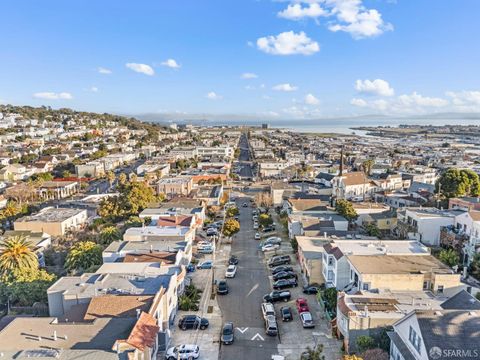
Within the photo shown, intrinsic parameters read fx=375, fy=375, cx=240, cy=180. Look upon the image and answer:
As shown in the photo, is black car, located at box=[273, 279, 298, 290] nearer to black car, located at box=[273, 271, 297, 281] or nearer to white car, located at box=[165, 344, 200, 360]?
black car, located at box=[273, 271, 297, 281]

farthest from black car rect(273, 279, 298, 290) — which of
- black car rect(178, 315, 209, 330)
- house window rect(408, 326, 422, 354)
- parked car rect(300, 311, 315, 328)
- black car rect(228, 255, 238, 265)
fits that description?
house window rect(408, 326, 422, 354)

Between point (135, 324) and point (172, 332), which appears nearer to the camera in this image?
point (135, 324)

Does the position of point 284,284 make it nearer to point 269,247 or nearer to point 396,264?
point 396,264

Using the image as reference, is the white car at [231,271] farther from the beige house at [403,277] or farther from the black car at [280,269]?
the beige house at [403,277]

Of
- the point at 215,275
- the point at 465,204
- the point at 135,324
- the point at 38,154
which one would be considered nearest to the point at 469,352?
the point at 135,324

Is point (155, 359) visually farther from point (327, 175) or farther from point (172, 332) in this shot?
point (327, 175)
